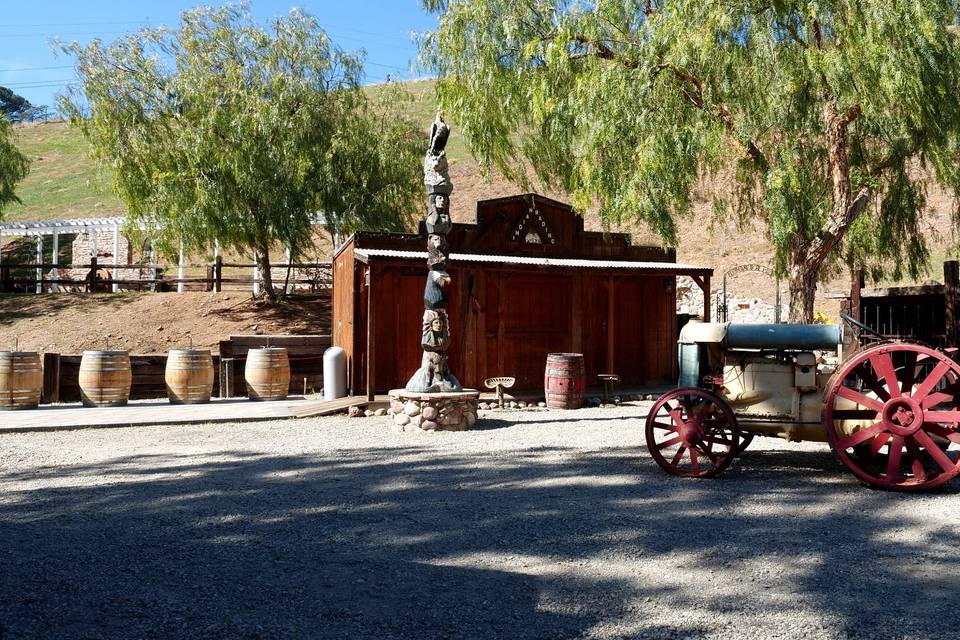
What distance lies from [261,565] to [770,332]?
433 centimetres

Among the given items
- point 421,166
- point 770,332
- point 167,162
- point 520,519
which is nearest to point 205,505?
point 520,519

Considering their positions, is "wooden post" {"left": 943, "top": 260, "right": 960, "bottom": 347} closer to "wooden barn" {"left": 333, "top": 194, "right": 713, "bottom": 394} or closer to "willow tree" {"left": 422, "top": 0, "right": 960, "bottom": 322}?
"willow tree" {"left": 422, "top": 0, "right": 960, "bottom": 322}

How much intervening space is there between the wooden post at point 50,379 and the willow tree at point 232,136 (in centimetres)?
582

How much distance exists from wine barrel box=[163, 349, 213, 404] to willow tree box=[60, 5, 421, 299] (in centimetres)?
588

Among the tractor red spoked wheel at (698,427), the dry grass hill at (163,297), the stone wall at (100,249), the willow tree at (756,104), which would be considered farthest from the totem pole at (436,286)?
the stone wall at (100,249)

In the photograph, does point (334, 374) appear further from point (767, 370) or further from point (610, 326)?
point (767, 370)

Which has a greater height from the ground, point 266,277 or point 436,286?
point 266,277

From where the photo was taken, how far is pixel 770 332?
20.4ft

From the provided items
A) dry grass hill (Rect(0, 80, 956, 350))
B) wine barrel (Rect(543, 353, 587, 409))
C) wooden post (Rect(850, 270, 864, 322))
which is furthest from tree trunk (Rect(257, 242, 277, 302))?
wooden post (Rect(850, 270, 864, 322))

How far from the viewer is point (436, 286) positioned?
9.55m

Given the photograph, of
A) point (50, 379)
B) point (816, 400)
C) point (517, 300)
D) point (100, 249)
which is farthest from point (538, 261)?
point (100, 249)

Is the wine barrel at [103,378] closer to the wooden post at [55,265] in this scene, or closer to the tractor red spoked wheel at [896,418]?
the tractor red spoked wheel at [896,418]

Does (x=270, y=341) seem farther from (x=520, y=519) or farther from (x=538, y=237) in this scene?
(x=520, y=519)

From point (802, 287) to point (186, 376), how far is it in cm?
931
